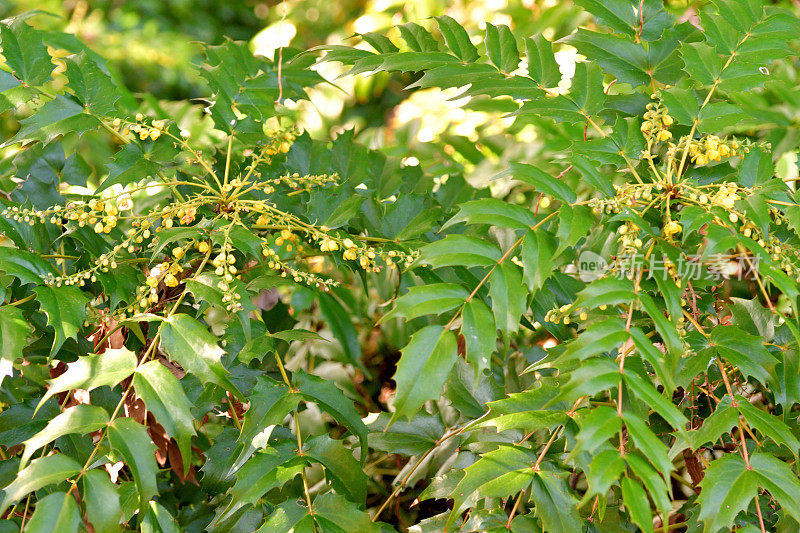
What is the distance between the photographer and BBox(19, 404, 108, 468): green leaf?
2.04ft

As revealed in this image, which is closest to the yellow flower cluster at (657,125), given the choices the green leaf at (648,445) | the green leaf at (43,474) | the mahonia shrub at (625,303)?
the mahonia shrub at (625,303)

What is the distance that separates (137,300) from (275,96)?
38 cm

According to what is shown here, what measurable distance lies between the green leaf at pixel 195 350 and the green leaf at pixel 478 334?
24 centimetres

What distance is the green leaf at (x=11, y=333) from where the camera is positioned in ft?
2.28

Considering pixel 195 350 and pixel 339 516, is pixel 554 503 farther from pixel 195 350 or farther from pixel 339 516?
pixel 195 350

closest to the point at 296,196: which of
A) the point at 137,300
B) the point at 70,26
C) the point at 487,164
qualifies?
the point at 137,300

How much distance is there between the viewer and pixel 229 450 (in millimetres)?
811

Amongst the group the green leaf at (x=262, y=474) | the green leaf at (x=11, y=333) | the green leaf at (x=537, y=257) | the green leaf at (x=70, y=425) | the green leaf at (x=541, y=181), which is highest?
the green leaf at (x=541, y=181)

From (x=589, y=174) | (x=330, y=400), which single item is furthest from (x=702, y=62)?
(x=330, y=400)

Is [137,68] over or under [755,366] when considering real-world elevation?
under

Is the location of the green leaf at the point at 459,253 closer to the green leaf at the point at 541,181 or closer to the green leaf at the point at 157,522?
the green leaf at the point at 541,181

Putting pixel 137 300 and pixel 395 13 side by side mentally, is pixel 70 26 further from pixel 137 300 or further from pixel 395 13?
pixel 137 300

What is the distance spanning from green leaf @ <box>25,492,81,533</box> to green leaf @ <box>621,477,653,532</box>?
0.48m

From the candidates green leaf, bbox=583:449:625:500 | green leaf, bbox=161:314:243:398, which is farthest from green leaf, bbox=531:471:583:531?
green leaf, bbox=161:314:243:398
